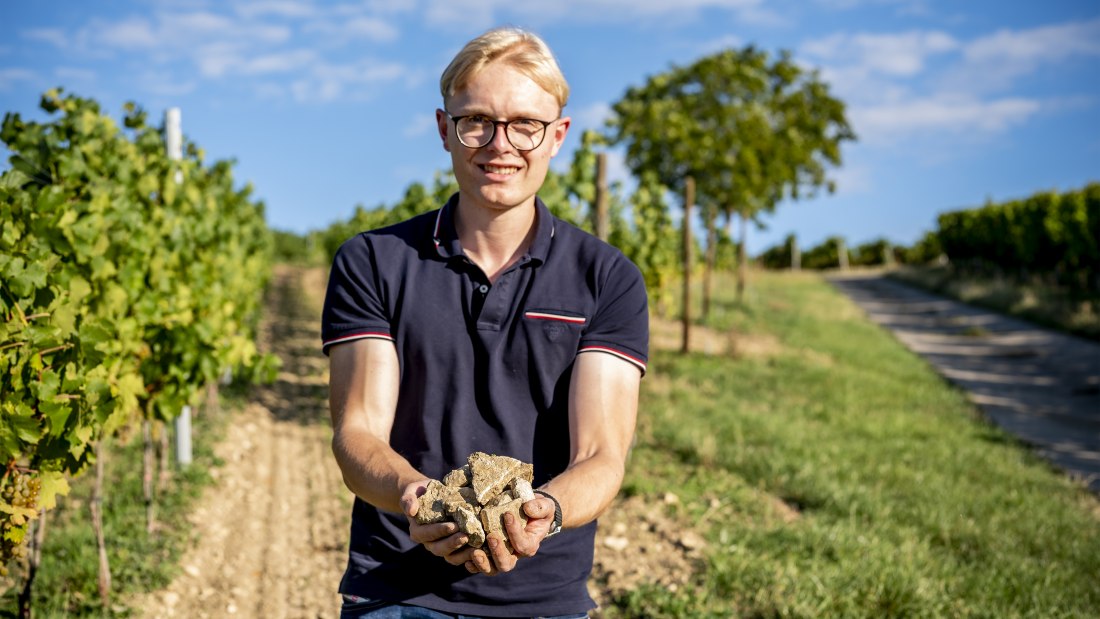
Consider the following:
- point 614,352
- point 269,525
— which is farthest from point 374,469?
point 269,525

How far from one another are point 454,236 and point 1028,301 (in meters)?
22.6

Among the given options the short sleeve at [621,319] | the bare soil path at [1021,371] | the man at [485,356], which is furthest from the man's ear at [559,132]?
the bare soil path at [1021,371]

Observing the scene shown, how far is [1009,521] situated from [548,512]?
5.11 m

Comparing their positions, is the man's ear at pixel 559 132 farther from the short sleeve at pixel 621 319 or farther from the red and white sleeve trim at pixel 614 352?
the red and white sleeve trim at pixel 614 352

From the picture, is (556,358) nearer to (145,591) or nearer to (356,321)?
(356,321)

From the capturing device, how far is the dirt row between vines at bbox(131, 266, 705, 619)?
4.46m

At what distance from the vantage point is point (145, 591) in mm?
4379

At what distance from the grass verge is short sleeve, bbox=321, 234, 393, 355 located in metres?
17.8

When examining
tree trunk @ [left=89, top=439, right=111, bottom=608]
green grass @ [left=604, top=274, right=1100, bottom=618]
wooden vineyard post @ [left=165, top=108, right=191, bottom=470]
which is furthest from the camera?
wooden vineyard post @ [left=165, top=108, right=191, bottom=470]

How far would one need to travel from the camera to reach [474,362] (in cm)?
181

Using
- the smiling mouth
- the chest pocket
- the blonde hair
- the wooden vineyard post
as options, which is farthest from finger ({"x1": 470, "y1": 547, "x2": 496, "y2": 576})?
the wooden vineyard post

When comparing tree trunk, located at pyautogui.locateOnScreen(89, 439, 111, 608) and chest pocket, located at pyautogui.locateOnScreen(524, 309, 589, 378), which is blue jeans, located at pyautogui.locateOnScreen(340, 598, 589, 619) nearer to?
chest pocket, located at pyautogui.locateOnScreen(524, 309, 589, 378)

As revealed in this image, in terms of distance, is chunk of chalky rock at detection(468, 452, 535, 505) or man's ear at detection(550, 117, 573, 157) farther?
man's ear at detection(550, 117, 573, 157)

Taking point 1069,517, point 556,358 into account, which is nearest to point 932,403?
point 1069,517
